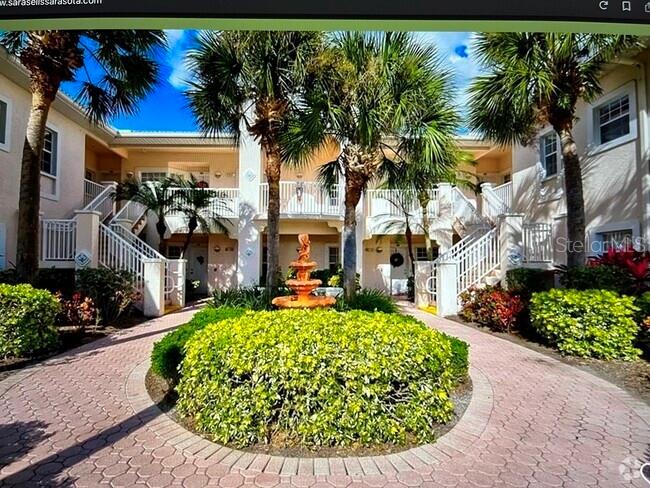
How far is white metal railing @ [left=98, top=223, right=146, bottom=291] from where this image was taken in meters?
12.0

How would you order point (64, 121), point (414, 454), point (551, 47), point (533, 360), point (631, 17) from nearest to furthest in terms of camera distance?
point (631, 17) < point (414, 454) < point (533, 360) < point (551, 47) < point (64, 121)

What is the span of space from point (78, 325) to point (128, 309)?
163 centimetres

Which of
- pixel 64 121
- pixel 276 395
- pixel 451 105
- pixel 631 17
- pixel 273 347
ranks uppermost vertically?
pixel 64 121

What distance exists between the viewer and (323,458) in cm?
352

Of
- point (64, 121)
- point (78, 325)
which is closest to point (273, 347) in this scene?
point (78, 325)

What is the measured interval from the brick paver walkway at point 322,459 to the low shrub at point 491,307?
3.68 metres

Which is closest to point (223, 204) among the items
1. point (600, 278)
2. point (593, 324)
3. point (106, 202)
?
point (106, 202)

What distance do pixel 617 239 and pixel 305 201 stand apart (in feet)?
35.3

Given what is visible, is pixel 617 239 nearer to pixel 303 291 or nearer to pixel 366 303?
pixel 366 303

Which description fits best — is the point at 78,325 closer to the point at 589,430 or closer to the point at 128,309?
the point at 128,309

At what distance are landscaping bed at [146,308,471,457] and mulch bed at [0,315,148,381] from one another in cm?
419

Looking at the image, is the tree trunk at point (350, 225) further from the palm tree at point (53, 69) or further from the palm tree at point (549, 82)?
the palm tree at point (53, 69)

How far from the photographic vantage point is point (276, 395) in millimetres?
3641

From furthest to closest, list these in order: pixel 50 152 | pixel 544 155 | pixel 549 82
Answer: pixel 544 155, pixel 50 152, pixel 549 82
